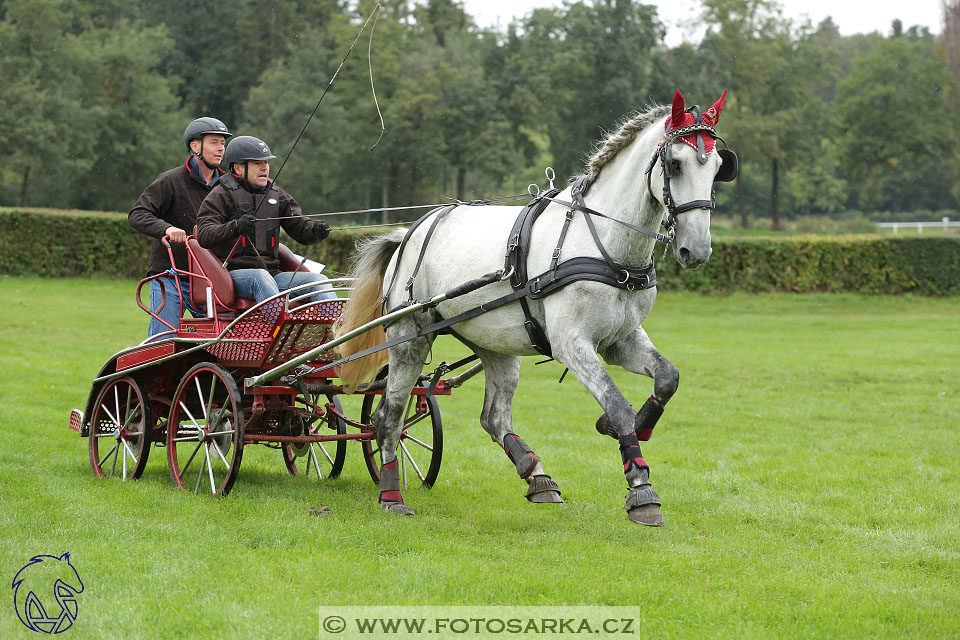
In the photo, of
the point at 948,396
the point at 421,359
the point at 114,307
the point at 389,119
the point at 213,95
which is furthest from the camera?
the point at 213,95

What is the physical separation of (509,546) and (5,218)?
23.3 m

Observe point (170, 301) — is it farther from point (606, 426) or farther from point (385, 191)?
point (385, 191)

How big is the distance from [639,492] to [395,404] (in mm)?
2037

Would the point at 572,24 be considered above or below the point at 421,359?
above

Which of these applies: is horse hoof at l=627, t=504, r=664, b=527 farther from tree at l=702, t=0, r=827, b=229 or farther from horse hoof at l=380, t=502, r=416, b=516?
tree at l=702, t=0, r=827, b=229

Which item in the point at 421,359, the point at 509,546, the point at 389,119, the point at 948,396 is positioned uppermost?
the point at 389,119

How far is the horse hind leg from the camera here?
6250 mm

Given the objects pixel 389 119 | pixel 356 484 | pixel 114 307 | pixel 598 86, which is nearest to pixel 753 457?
pixel 356 484

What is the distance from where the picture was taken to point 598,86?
146ft

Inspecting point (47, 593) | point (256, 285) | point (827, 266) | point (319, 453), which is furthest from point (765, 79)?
point (47, 593)

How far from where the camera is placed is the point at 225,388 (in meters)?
7.02

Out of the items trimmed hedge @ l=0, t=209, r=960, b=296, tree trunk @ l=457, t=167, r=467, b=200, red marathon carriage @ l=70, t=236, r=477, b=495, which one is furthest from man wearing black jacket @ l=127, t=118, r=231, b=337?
tree trunk @ l=457, t=167, r=467, b=200

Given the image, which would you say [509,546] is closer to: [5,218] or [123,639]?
[123,639]

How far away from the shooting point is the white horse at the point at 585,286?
5176mm
